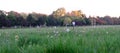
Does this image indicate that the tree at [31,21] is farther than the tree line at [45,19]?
Yes

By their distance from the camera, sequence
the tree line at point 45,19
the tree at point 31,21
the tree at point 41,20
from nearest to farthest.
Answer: the tree line at point 45,19
the tree at point 31,21
the tree at point 41,20

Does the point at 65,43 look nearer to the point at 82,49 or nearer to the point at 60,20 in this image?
the point at 82,49

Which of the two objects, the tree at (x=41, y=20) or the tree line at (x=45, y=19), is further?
the tree at (x=41, y=20)

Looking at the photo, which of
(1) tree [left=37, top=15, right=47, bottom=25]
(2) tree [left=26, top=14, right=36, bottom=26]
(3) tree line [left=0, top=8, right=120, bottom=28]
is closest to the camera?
(3) tree line [left=0, top=8, right=120, bottom=28]

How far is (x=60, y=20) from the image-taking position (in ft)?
329

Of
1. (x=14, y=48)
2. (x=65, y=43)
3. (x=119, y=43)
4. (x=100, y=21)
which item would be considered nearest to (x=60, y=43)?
(x=65, y=43)

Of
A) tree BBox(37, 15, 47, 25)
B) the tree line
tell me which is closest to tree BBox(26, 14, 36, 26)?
the tree line

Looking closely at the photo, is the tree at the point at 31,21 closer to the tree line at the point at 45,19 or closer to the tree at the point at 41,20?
the tree line at the point at 45,19

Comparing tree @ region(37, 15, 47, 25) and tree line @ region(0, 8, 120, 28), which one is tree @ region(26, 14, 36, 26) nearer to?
tree line @ region(0, 8, 120, 28)

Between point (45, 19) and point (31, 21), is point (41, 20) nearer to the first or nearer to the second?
point (45, 19)

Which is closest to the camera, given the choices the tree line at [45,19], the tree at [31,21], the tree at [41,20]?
the tree line at [45,19]

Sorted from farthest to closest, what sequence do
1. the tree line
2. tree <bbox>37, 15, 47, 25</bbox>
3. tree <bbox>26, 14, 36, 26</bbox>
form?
tree <bbox>37, 15, 47, 25</bbox> → tree <bbox>26, 14, 36, 26</bbox> → the tree line

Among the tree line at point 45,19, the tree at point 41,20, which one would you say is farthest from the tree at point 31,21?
the tree at point 41,20

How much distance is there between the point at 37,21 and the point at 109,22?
29086 mm
